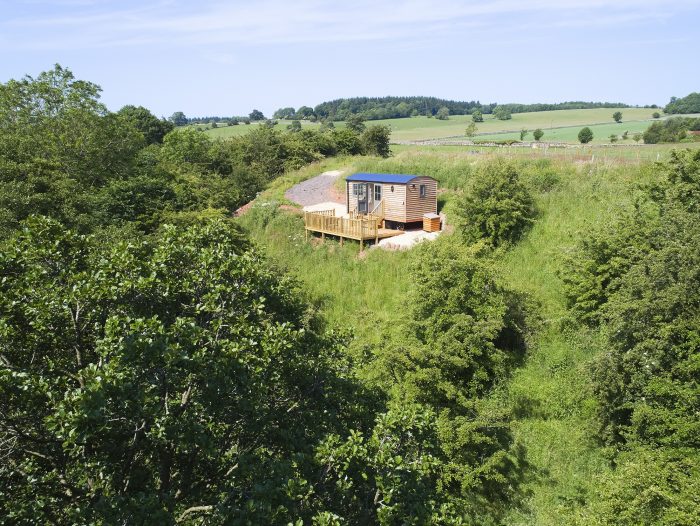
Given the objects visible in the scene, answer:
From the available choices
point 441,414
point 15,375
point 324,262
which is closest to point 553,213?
point 324,262

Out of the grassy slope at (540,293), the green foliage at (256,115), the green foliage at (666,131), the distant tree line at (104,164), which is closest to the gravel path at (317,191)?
the grassy slope at (540,293)

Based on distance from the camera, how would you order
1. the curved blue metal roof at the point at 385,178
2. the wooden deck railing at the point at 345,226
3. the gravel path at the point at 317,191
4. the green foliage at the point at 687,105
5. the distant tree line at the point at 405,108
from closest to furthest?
the wooden deck railing at the point at 345,226 < the curved blue metal roof at the point at 385,178 < the gravel path at the point at 317,191 < the green foliage at the point at 687,105 < the distant tree line at the point at 405,108

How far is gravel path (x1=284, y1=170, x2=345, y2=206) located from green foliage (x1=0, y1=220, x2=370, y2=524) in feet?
82.1

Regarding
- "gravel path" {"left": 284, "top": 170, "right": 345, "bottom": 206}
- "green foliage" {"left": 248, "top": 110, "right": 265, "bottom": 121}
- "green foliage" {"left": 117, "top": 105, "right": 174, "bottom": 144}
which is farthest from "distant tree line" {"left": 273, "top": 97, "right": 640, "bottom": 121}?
"gravel path" {"left": 284, "top": 170, "right": 345, "bottom": 206}

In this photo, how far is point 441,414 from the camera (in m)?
12.1

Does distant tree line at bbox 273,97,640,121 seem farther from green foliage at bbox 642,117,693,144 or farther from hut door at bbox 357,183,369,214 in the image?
hut door at bbox 357,183,369,214

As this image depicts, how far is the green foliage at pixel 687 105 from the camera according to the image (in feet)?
282

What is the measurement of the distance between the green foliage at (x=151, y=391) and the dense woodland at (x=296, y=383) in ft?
0.11

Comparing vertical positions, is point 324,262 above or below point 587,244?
below

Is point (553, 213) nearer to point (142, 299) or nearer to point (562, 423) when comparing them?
point (562, 423)

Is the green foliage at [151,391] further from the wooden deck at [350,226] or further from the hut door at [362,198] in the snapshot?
the hut door at [362,198]

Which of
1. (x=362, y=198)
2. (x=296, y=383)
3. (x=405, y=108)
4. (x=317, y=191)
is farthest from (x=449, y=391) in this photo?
(x=405, y=108)

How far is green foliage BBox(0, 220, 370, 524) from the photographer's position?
202 inches

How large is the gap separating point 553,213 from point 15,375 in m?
21.5
